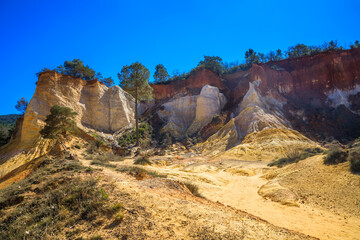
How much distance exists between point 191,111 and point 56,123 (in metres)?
21.4

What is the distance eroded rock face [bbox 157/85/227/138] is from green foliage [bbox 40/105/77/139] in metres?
13.9

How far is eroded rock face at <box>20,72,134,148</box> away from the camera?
856 inches

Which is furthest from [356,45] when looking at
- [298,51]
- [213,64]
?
[213,64]

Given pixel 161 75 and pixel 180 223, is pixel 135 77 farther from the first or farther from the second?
pixel 180 223

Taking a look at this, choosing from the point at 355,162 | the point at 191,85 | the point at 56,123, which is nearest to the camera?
the point at 355,162

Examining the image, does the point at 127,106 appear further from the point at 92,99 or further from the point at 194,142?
the point at 194,142

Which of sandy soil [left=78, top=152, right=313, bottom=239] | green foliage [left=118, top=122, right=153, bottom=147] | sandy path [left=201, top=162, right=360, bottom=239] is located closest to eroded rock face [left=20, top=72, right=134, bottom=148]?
green foliage [left=118, top=122, right=153, bottom=147]

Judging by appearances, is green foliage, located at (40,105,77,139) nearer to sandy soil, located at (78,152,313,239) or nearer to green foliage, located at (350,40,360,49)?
sandy soil, located at (78,152,313,239)

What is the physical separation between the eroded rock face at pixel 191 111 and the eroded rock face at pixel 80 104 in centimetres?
683

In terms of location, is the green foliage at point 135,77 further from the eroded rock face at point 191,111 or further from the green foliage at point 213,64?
the green foliage at point 213,64

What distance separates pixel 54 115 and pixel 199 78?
26763mm

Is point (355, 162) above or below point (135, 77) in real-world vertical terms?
below

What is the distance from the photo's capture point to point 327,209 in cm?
595

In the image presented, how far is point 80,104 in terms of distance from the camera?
27.0 meters
